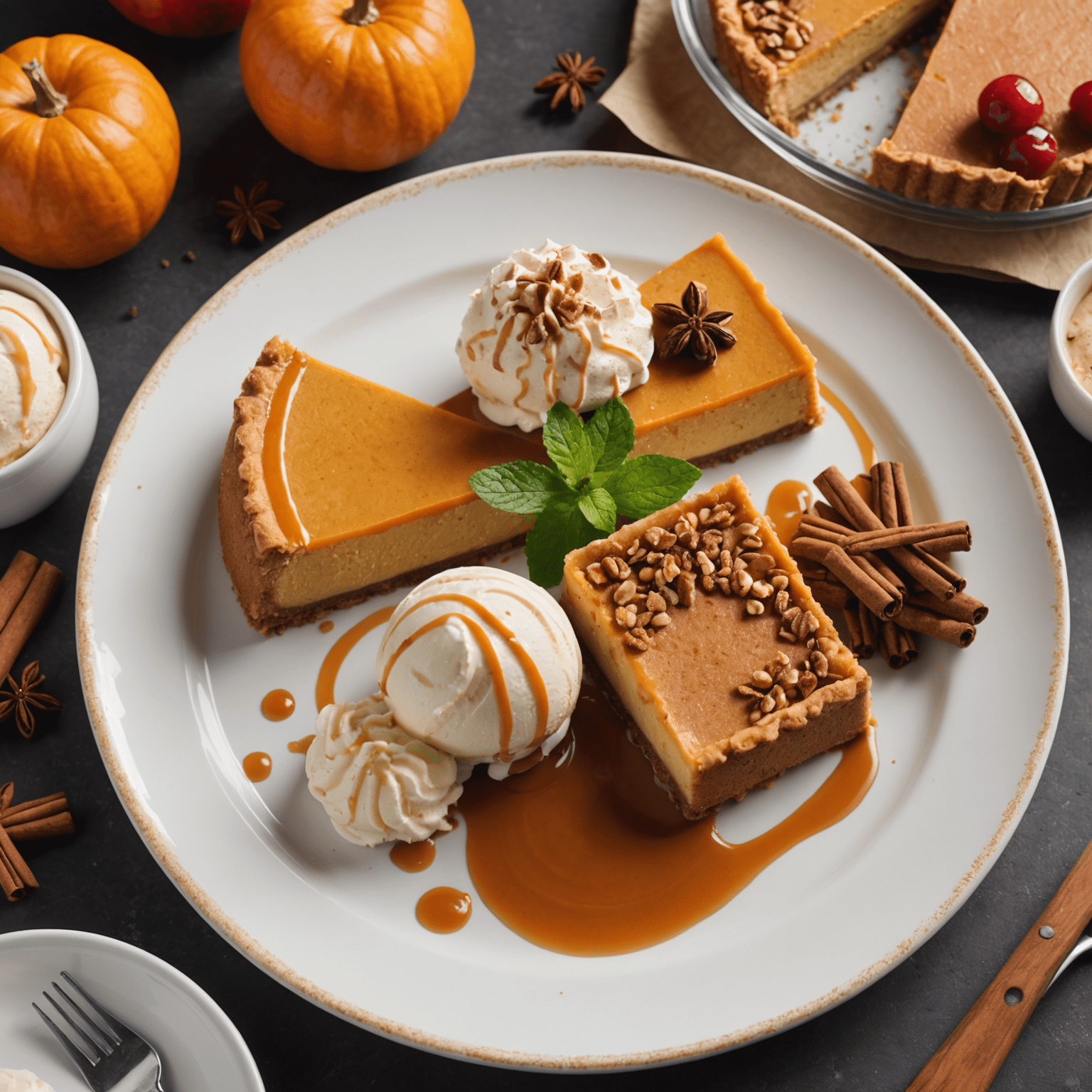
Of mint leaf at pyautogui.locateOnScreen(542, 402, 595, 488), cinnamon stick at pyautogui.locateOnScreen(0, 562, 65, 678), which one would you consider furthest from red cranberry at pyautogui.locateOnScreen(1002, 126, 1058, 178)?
cinnamon stick at pyautogui.locateOnScreen(0, 562, 65, 678)

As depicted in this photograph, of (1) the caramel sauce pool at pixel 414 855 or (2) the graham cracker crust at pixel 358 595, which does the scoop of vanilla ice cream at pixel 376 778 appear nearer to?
(1) the caramel sauce pool at pixel 414 855

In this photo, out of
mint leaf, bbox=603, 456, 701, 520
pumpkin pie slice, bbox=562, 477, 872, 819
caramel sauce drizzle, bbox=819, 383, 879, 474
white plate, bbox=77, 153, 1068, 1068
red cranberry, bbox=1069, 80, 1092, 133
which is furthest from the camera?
red cranberry, bbox=1069, 80, 1092, 133

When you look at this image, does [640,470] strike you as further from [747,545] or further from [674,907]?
[674,907]

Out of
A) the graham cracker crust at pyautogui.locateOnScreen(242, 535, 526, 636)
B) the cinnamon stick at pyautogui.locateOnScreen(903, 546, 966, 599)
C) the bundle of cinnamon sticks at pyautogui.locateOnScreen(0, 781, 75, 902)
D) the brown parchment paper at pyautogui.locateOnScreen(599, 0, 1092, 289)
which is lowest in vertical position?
the bundle of cinnamon sticks at pyautogui.locateOnScreen(0, 781, 75, 902)

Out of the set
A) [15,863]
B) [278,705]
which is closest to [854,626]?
[278,705]

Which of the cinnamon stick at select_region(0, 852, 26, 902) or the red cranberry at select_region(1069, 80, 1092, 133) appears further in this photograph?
the red cranberry at select_region(1069, 80, 1092, 133)

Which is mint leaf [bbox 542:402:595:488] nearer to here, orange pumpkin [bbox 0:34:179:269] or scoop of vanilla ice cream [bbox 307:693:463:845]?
scoop of vanilla ice cream [bbox 307:693:463:845]
